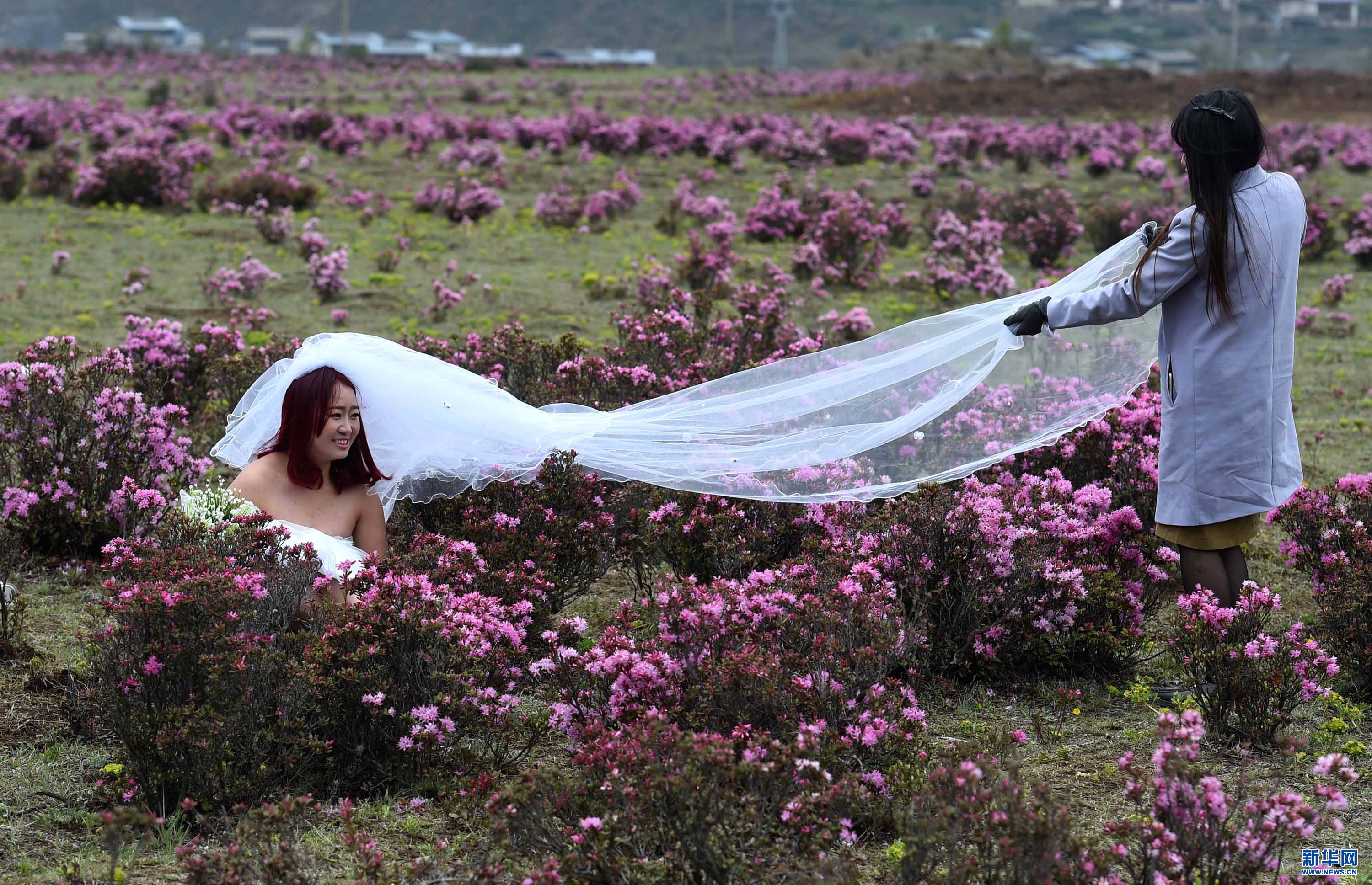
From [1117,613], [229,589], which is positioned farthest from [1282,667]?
[229,589]

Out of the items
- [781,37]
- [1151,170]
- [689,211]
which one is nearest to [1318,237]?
[1151,170]

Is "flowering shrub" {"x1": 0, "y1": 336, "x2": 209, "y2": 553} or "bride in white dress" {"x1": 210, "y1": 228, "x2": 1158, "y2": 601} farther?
"flowering shrub" {"x1": 0, "y1": 336, "x2": 209, "y2": 553}

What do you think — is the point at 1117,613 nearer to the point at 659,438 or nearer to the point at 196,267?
the point at 659,438

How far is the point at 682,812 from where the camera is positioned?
3.31m

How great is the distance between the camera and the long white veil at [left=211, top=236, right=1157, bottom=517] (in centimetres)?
536

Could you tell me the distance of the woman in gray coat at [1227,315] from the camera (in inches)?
179

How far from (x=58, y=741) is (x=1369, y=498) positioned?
5043 millimetres

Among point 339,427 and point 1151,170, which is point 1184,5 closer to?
point 1151,170

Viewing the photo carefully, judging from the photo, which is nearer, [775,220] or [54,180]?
[775,220]

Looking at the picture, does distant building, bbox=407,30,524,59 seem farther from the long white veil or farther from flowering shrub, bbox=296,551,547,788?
flowering shrub, bbox=296,551,547,788

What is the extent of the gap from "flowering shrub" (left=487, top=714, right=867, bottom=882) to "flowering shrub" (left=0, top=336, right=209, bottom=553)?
3363 mm

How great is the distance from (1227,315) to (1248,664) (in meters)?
1.14

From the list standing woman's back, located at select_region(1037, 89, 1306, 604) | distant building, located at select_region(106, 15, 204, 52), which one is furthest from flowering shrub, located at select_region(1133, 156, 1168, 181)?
distant building, located at select_region(106, 15, 204, 52)

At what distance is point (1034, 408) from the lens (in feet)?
18.3
